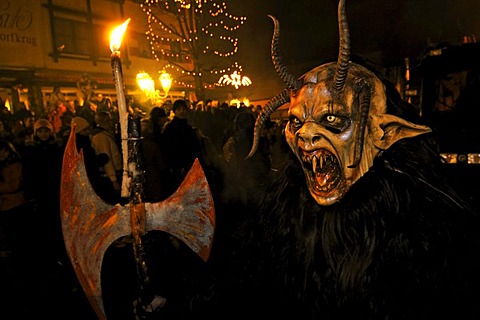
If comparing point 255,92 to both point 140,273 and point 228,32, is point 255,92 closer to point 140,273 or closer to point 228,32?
point 228,32

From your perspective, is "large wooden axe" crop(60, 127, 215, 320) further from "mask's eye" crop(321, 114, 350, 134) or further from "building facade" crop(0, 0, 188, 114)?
"building facade" crop(0, 0, 188, 114)

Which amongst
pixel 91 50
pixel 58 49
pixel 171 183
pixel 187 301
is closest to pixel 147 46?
A: pixel 91 50

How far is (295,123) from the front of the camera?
64.7 inches

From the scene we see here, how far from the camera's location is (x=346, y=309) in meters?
1.36

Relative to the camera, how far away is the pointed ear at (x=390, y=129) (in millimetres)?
1391

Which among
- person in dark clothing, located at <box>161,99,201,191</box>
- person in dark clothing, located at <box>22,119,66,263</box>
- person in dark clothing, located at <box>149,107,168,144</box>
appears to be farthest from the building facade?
person in dark clothing, located at <box>22,119,66,263</box>

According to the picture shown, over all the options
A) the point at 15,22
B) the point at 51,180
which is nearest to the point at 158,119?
the point at 51,180

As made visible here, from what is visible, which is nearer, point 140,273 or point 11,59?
point 140,273

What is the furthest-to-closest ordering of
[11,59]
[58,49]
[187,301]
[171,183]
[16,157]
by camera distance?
[58,49] < [11,59] < [171,183] < [16,157] < [187,301]

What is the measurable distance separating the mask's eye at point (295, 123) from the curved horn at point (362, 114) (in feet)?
0.88

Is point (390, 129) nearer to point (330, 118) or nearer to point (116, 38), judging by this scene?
point (330, 118)

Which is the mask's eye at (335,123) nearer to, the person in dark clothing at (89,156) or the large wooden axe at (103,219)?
the large wooden axe at (103,219)

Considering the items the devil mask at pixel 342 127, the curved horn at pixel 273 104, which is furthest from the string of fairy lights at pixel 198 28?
the devil mask at pixel 342 127

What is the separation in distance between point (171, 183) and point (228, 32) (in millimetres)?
16448
